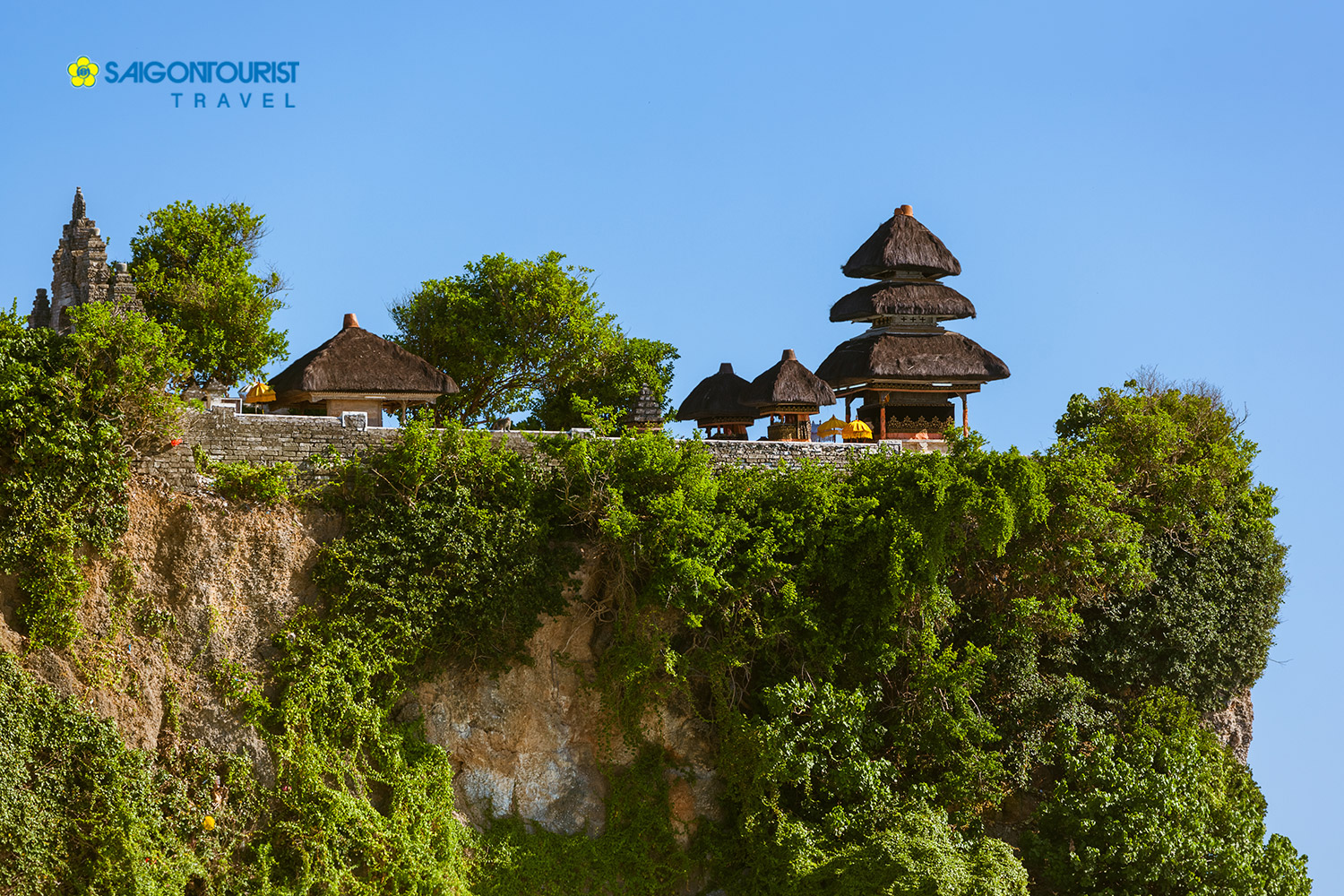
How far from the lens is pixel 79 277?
24.7 m

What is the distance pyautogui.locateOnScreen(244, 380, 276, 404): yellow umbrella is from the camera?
2686 centimetres

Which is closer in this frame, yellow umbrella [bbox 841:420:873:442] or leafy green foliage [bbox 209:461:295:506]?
leafy green foliage [bbox 209:461:295:506]

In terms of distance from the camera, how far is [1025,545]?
24891mm

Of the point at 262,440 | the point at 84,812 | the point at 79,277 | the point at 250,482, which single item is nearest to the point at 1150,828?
the point at 250,482

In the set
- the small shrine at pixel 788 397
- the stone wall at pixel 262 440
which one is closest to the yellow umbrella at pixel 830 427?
the small shrine at pixel 788 397

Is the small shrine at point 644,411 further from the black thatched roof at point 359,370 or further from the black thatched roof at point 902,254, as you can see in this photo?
the black thatched roof at point 359,370

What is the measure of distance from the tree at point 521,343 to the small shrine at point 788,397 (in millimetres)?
3966

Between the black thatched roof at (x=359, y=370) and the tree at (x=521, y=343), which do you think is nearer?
the black thatched roof at (x=359, y=370)

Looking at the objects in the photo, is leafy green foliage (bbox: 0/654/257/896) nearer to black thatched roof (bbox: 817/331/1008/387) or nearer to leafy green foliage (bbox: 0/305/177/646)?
leafy green foliage (bbox: 0/305/177/646)

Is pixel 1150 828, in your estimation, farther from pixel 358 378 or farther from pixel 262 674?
pixel 358 378

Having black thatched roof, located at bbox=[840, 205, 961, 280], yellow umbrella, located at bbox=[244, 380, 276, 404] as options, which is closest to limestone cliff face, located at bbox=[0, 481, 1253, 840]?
yellow umbrella, located at bbox=[244, 380, 276, 404]

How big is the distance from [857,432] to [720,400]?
2891 mm

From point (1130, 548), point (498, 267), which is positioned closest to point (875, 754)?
point (1130, 548)

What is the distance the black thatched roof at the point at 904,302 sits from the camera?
29.0 meters
